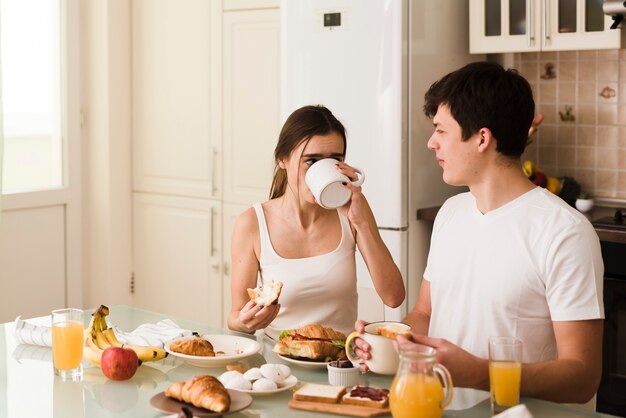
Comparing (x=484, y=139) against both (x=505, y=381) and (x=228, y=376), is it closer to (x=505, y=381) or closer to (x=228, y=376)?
(x=505, y=381)

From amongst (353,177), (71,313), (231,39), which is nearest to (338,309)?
(353,177)

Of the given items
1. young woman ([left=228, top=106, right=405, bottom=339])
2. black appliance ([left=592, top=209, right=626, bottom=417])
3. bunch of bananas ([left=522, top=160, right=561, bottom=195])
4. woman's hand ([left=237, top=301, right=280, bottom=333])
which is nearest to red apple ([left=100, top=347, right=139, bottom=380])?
woman's hand ([left=237, top=301, right=280, bottom=333])

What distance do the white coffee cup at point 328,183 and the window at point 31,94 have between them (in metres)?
2.32

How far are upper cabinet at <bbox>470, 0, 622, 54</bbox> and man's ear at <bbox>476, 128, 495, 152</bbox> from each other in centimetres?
135

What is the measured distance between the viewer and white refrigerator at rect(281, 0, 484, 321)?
3.24 metres

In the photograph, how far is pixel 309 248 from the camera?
2.43 m

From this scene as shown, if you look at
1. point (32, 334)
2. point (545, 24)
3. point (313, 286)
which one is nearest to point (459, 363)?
point (313, 286)

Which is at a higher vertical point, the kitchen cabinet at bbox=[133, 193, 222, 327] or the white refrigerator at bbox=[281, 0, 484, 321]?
the white refrigerator at bbox=[281, 0, 484, 321]

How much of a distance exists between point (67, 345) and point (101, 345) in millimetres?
141

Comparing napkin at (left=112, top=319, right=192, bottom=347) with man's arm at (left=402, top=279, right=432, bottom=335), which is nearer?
napkin at (left=112, top=319, right=192, bottom=347)

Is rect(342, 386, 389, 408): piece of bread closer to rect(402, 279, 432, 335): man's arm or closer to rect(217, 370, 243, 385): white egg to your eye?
rect(217, 370, 243, 385): white egg

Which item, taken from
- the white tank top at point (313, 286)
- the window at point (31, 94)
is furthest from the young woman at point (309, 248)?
the window at point (31, 94)

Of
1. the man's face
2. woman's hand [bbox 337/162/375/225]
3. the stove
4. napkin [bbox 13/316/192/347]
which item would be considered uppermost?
the man's face

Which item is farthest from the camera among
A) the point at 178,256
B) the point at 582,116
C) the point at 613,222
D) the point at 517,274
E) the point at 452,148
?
the point at 178,256
